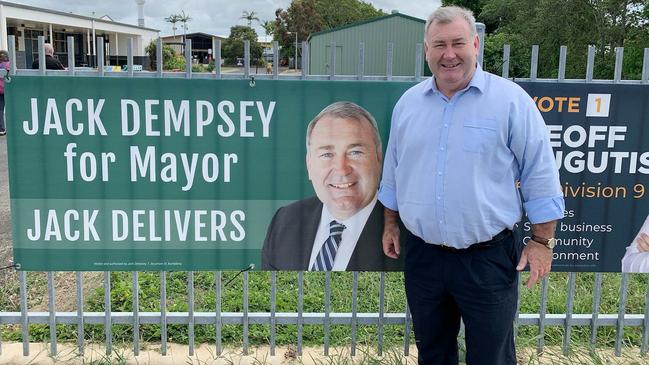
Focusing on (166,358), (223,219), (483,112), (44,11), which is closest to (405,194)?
(483,112)

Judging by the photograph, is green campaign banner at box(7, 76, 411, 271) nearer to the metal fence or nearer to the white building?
the metal fence

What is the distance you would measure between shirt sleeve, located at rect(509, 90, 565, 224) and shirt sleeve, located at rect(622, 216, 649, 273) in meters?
1.11

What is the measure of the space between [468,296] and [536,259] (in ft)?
1.14

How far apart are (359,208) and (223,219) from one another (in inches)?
29.1

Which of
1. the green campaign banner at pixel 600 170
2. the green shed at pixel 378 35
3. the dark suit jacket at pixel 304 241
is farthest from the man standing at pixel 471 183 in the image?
the green shed at pixel 378 35

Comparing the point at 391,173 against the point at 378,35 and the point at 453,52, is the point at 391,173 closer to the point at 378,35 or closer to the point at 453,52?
the point at 453,52

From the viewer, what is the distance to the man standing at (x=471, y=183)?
8.46 feet

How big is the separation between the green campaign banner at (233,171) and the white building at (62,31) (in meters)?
27.3

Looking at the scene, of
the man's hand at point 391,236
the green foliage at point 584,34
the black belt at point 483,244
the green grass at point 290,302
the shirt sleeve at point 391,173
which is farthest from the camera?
the green foliage at point 584,34

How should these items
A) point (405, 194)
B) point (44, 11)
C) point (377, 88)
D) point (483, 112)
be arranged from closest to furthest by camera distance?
point (483, 112)
point (405, 194)
point (377, 88)
point (44, 11)

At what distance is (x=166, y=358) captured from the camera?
141 inches

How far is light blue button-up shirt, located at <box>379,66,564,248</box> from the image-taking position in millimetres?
2572

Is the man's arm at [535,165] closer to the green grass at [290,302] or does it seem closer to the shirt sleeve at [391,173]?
the shirt sleeve at [391,173]

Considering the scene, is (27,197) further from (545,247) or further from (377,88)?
(545,247)
